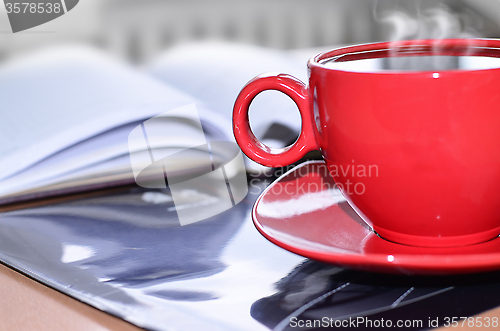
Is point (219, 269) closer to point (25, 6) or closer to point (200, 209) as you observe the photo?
point (200, 209)

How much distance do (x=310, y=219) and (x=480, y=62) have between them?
6.0 inches

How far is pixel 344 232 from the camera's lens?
29 centimetres

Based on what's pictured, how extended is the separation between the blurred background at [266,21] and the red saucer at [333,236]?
0.68ft

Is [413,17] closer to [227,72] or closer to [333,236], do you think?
[227,72]

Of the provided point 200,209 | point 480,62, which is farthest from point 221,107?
point 480,62

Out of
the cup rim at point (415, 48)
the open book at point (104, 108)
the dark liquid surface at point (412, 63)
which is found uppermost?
the cup rim at point (415, 48)

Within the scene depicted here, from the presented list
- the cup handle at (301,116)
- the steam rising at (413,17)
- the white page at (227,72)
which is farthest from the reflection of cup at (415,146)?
the steam rising at (413,17)

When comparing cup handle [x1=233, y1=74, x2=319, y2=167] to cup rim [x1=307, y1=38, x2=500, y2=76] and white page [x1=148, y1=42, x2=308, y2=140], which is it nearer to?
cup rim [x1=307, y1=38, x2=500, y2=76]

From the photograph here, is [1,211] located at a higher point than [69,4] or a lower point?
lower

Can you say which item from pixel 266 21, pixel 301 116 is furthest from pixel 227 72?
pixel 301 116

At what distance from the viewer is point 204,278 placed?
10.5 inches

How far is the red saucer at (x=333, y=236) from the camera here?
0.71ft

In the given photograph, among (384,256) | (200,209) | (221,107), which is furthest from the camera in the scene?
(221,107)

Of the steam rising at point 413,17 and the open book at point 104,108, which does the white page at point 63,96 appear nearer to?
the open book at point 104,108
